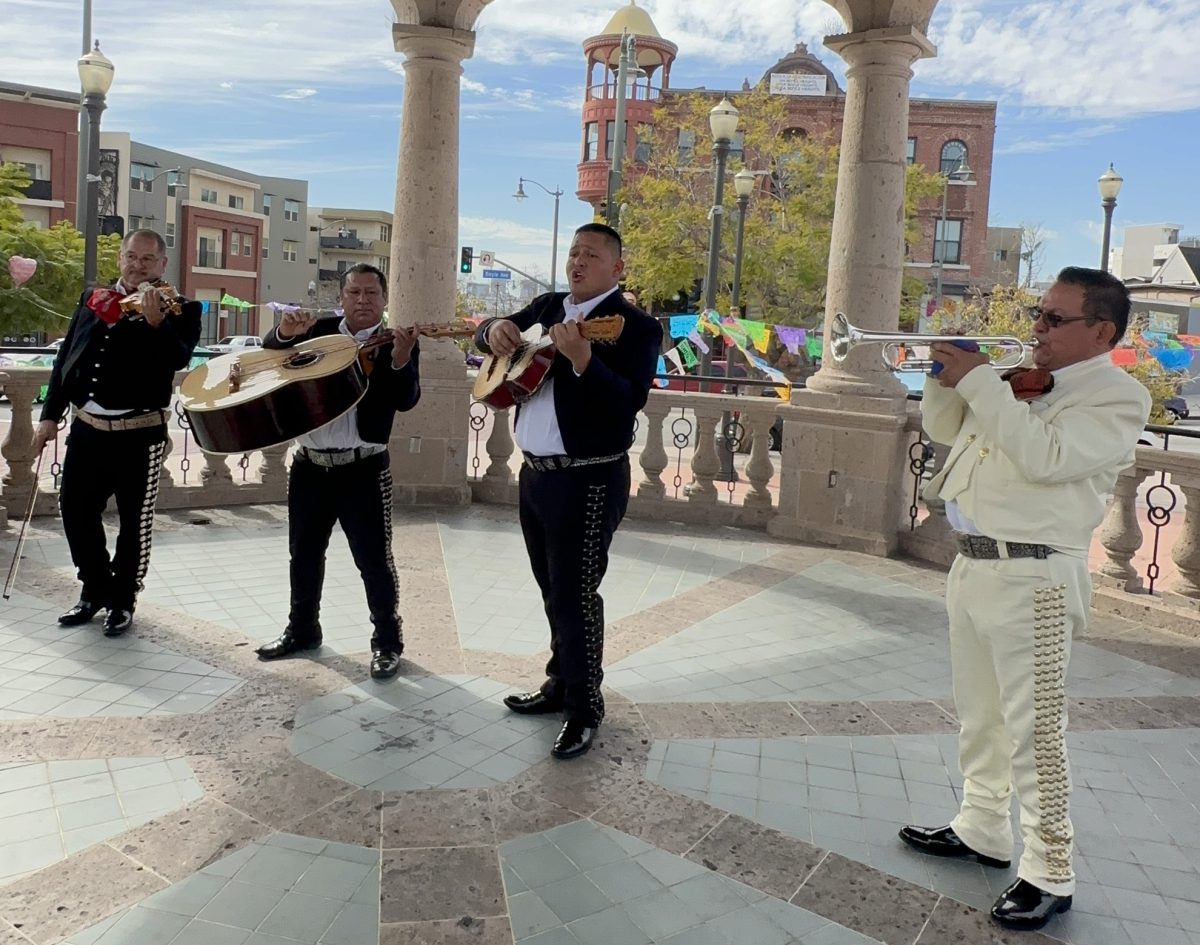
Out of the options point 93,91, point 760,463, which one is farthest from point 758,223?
point 760,463

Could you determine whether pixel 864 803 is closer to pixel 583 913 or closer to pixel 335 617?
pixel 583 913

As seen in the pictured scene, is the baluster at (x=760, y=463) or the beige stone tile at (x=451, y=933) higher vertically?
the baluster at (x=760, y=463)

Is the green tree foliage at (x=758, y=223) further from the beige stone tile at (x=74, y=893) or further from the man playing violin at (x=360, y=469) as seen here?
the beige stone tile at (x=74, y=893)

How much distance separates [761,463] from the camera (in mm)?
8500

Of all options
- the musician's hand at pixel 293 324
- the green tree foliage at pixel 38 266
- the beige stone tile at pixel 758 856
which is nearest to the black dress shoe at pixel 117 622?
the musician's hand at pixel 293 324

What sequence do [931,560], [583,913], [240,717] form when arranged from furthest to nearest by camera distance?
[931,560] → [240,717] → [583,913]

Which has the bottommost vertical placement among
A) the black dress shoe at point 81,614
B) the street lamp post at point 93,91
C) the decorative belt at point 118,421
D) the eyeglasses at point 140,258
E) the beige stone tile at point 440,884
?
the beige stone tile at point 440,884

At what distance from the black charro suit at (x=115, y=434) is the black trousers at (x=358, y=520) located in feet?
2.92

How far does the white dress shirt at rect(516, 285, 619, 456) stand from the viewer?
3.82 m

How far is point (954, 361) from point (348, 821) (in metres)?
2.36

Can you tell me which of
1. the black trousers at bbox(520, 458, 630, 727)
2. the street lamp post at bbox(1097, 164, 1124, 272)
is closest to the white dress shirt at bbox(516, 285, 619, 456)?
the black trousers at bbox(520, 458, 630, 727)

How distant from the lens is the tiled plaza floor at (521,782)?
9.39 ft

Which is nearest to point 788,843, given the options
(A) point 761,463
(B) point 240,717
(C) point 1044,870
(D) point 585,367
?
(C) point 1044,870

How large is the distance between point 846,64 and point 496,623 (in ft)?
16.9
